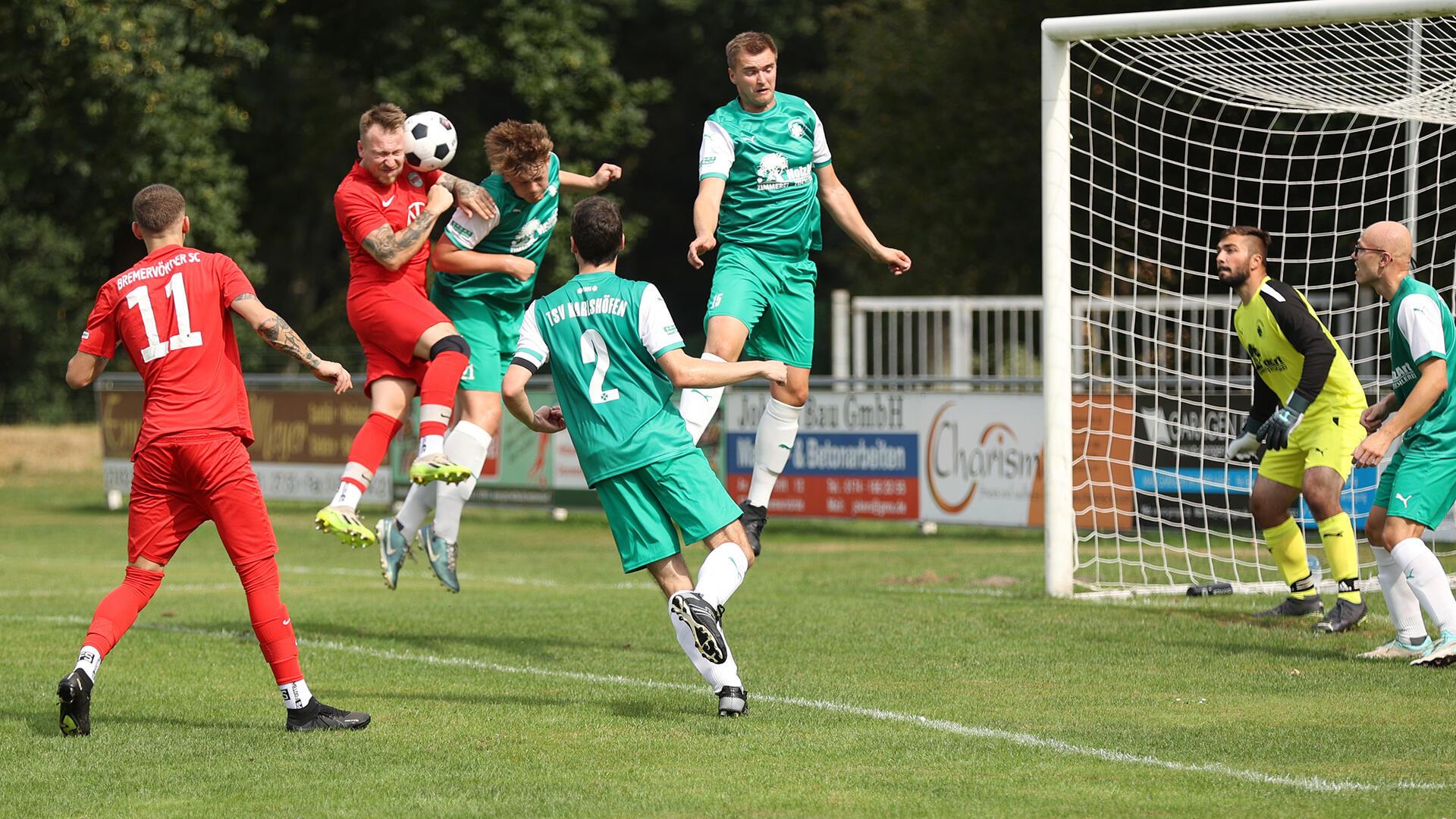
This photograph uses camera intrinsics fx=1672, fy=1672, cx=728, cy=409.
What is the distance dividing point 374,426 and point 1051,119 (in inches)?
201

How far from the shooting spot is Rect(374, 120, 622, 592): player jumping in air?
9039 millimetres

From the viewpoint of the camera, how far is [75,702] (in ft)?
22.1

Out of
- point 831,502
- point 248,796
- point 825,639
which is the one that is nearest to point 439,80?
point 831,502

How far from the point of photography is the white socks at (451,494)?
30.6 ft

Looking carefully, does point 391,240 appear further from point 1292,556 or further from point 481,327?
point 1292,556

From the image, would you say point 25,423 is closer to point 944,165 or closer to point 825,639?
point 944,165

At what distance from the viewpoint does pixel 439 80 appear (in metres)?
32.1

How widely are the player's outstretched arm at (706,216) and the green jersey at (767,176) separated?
0.38ft

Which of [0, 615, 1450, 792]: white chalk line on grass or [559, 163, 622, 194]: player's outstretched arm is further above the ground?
[559, 163, 622, 194]: player's outstretched arm

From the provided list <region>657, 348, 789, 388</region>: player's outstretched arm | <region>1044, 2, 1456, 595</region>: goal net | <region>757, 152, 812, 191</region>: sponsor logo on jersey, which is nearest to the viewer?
<region>657, 348, 789, 388</region>: player's outstretched arm

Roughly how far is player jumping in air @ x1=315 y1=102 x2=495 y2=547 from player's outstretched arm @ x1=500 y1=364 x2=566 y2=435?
1.05 meters

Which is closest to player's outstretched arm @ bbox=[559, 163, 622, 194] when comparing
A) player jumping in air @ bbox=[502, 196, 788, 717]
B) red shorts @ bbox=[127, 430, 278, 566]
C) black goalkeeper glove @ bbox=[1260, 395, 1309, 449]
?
player jumping in air @ bbox=[502, 196, 788, 717]

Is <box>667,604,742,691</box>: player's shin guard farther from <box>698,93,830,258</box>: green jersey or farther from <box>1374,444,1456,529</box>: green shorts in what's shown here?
<box>1374,444,1456,529</box>: green shorts

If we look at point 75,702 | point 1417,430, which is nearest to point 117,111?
point 75,702
